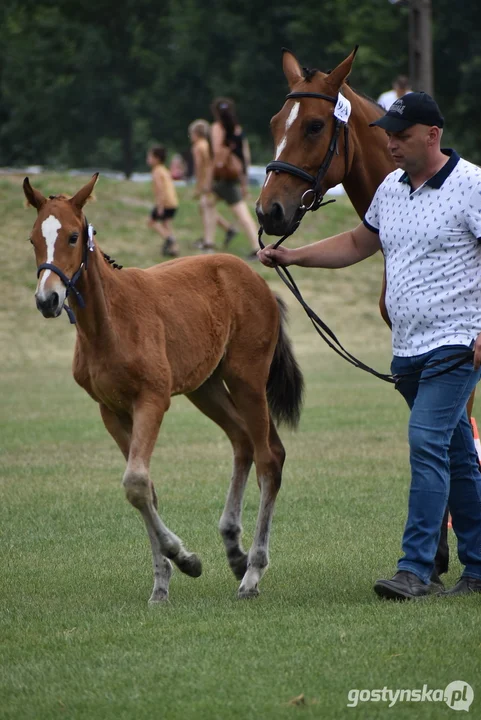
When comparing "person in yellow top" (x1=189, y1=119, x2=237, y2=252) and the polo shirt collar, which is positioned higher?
the polo shirt collar

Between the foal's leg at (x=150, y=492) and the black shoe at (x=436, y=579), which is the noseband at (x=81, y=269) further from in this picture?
the black shoe at (x=436, y=579)

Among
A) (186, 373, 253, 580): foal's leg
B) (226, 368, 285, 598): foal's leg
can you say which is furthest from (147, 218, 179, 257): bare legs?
(226, 368, 285, 598): foal's leg

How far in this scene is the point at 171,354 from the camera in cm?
704

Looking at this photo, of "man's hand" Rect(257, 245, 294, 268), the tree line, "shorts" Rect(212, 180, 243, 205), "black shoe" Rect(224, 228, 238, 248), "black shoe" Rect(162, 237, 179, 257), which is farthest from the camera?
the tree line

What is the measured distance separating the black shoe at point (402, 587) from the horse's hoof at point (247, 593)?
2.51 ft

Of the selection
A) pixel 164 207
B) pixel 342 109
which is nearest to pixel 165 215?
pixel 164 207

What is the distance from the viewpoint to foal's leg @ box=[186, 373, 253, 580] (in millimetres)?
7266

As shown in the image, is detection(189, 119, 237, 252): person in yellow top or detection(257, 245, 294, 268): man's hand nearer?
detection(257, 245, 294, 268): man's hand

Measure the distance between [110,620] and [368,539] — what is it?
2.44m

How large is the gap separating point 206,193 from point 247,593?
53.9 ft

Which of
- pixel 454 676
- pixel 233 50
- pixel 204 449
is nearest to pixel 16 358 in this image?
pixel 204 449

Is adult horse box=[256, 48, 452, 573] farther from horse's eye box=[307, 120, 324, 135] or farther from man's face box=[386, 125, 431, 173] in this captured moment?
man's face box=[386, 125, 431, 173]

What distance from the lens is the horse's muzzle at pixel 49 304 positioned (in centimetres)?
Answer: 611

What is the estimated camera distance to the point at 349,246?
22.2 feet
